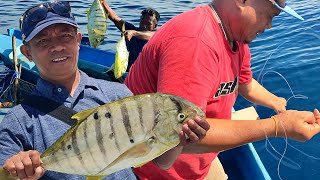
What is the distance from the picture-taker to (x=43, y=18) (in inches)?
84.5

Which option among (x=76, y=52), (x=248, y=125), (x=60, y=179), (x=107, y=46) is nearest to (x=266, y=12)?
(x=248, y=125)

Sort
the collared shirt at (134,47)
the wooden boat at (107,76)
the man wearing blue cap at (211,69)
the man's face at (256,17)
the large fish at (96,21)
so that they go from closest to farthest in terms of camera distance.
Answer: the man wearing blue cap at (211,69) < the man's face at (256,17) < the wooden boat at (107,76) < the large fish at (96,21) < the collared shirt at (134,47)

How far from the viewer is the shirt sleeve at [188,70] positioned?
6.61 ft

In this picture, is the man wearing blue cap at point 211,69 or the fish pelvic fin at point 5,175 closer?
the fish pelvic fin at point 5,175

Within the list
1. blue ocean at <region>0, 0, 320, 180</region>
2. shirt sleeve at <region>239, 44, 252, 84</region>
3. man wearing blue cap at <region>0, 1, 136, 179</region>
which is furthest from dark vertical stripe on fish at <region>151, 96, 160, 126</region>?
blue ocean at <region>0, 0, 320, 180</region>

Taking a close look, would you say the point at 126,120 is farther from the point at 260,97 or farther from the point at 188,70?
the point at 260,97

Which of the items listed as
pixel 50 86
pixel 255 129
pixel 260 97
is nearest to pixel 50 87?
pixel 50 86

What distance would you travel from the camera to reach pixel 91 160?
5.44ft

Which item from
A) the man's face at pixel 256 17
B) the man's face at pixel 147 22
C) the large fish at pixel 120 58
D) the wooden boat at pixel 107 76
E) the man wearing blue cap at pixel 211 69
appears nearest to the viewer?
the man wearing blue cap at pixel 211 69

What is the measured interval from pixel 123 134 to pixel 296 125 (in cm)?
102

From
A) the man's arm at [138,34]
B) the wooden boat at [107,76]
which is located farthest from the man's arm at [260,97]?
the man's arm at [138,34]

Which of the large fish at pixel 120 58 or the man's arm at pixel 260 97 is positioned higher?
the man's arm at pixel 260 97

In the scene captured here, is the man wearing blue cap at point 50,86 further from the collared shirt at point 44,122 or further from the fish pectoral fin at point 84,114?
the fish pectoral fin at point 84,114

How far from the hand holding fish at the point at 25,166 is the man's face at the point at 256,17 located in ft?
4.31
